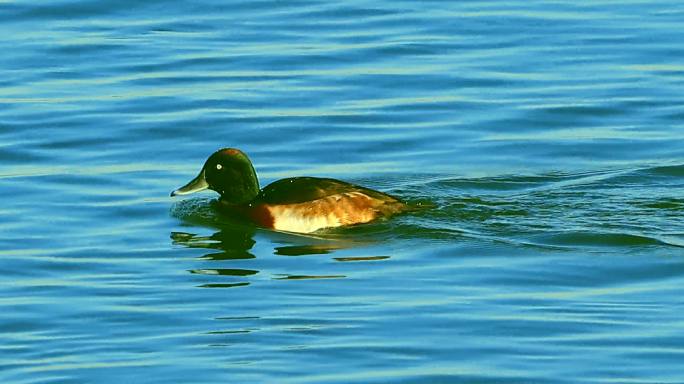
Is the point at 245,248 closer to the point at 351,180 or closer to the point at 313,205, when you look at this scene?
the point at 313,205

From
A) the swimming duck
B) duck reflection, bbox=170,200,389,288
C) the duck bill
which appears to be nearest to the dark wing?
the swimming duck

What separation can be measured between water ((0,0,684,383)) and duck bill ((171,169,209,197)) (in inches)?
7.0

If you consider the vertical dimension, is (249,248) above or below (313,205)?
below

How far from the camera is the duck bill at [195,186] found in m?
14.5

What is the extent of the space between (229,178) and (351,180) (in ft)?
4.42

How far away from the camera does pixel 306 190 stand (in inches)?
550

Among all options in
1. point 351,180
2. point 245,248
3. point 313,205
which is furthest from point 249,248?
point 351,180

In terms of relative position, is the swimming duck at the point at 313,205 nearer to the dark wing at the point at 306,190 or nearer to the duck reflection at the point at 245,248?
the dark wing at the point at 306,190

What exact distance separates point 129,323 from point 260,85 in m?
7.80

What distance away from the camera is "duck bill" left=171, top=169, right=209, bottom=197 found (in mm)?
14516

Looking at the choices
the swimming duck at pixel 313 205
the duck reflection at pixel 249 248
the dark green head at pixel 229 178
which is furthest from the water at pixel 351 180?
the dark green head at pixel 229 178

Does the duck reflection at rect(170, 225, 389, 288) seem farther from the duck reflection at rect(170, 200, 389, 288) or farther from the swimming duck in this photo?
the swimming duck

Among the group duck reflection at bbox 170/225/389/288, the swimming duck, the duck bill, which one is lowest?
duck reflection at bbox 170/225/389/288

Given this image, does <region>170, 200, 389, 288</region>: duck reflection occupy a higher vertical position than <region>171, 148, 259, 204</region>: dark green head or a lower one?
lower
